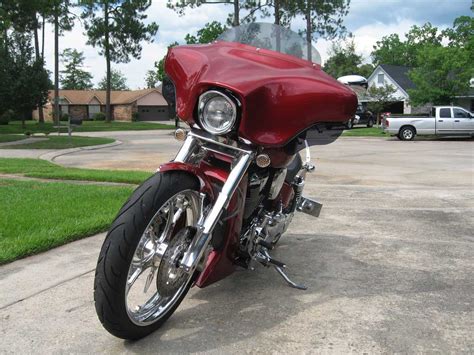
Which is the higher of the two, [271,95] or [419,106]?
[419,106]

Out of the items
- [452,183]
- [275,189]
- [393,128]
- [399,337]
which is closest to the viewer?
[399,337]

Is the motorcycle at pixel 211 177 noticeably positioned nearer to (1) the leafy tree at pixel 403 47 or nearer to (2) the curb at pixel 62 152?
(2) the curb at pixel 62 152

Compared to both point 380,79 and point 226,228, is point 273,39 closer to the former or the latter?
point 226,228

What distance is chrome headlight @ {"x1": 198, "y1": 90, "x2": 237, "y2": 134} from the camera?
9.74ft

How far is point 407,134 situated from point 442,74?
707cm

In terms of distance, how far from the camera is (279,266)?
3.59 m

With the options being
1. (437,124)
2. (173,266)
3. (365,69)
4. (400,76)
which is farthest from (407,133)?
(365,69)

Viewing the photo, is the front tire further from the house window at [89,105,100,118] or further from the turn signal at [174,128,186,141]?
the house window at [89,105,100,118]

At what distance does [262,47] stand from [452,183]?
698 cm

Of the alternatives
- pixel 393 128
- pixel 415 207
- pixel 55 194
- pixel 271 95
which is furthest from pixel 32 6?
pixel 271 95

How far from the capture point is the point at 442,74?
1206 inches

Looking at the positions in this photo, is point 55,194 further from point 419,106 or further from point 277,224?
point 419,106

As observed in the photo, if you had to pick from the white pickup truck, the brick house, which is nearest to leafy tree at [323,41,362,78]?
the brick house

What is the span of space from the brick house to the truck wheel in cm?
5505
